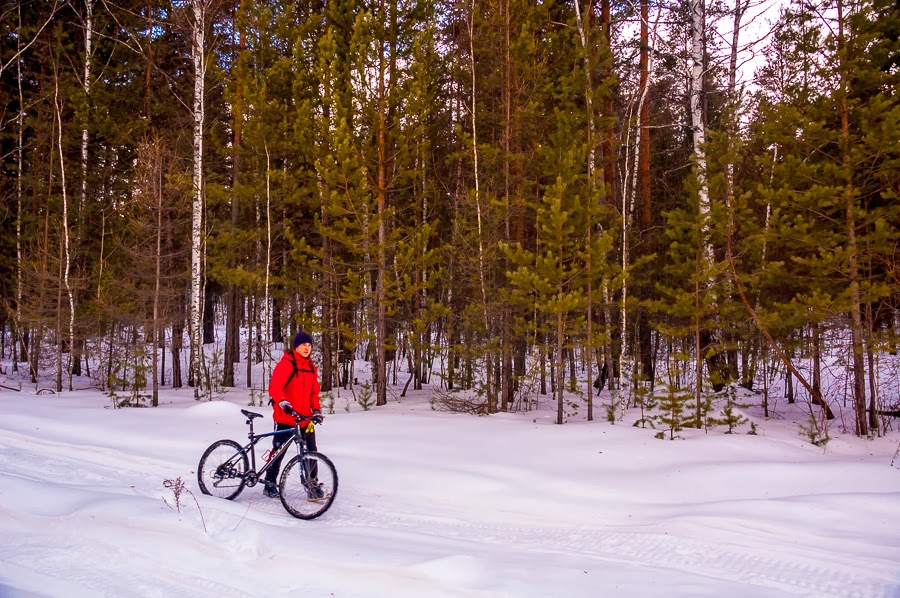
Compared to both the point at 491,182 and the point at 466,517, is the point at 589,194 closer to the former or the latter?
the point at 491,182

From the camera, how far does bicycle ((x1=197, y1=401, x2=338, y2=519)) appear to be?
666 cm

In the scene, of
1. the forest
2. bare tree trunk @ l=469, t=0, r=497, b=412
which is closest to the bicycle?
the forest

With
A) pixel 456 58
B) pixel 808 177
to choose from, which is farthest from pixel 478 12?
pixel 808 177

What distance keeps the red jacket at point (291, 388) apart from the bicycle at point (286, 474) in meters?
0.08

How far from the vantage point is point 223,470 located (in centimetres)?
722

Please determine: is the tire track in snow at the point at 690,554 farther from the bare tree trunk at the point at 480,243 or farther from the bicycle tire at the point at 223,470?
the bare tree trunk at the point at 480,243

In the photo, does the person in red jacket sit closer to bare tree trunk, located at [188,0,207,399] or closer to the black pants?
the black pants

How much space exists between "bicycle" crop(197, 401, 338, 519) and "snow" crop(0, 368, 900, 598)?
223mm

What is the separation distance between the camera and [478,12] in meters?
14.4

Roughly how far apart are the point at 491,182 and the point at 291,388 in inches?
351

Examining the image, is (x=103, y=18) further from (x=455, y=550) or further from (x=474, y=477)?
(x=455, y=550)

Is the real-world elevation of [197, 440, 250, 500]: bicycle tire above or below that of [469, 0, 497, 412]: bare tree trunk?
below

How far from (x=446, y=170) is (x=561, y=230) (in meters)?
9.40

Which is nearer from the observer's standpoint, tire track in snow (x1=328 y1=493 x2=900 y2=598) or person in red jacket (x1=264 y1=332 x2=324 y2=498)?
tire track in snow (x1=328 y1=493 x2=900 y2=598)
